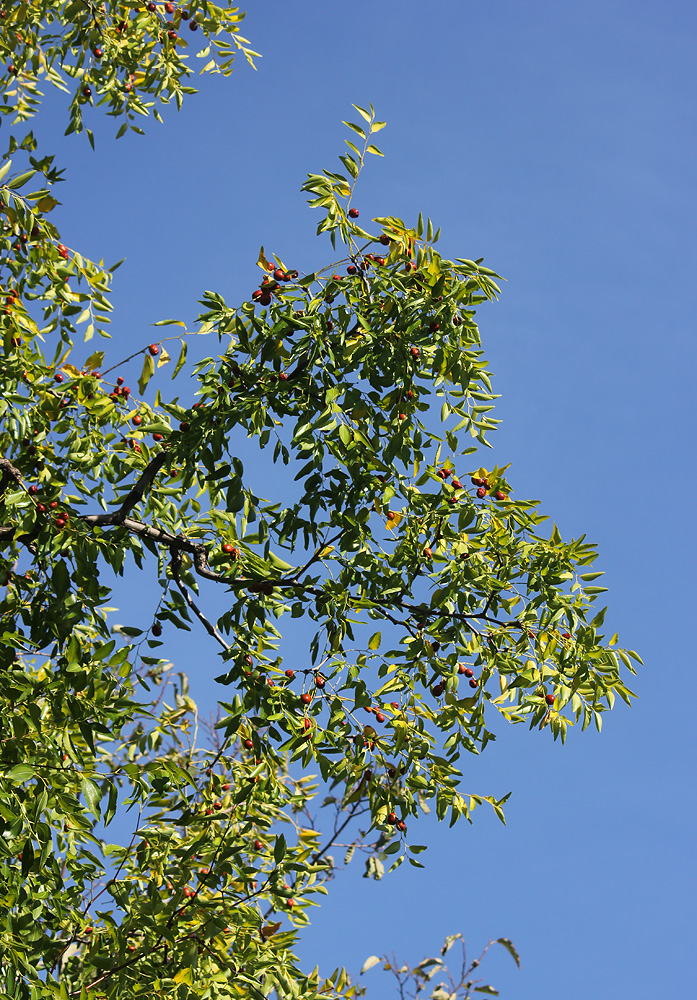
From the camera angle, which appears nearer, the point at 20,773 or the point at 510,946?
the point at 20,773

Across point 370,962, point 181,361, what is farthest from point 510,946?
point 181,361

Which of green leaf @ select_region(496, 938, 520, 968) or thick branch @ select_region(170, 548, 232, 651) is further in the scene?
green leaf @ select_region(496, 938, 520, 968)

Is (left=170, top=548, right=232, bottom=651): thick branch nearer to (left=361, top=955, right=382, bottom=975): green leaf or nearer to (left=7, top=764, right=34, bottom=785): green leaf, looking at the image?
(left=7, top=764, right=34, bottom=785): green leaf

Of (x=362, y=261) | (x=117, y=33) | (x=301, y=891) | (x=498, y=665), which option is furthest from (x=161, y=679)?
(x=117, y=33)

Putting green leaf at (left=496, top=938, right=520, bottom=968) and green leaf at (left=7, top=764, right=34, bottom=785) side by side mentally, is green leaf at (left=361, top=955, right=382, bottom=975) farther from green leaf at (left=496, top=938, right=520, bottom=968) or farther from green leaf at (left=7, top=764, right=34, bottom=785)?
green leaf at (left=7, top=764, right=34, bottom=785)

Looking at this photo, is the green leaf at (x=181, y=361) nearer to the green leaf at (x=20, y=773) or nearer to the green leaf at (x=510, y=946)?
the green leaf at (x=20, y=773)

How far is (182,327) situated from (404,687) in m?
2.15

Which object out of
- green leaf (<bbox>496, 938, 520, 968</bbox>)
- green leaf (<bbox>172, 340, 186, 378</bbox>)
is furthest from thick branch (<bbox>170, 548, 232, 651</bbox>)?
green leaf (<bbox>496, 938, 520, 968</bbox>)

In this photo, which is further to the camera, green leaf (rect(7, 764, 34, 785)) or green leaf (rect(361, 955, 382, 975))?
green leaf (rect(361, 955, 382, 975))

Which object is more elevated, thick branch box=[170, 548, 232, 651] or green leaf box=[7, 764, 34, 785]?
thick branch box=[170, 548, 232, 651]

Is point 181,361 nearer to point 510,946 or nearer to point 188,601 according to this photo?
point 188,601

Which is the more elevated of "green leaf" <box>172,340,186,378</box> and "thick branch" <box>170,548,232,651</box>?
"green leaf" <box>172,340,186,378</box>

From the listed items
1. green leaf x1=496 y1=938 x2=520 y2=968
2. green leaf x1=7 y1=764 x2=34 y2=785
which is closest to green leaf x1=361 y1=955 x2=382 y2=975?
green leaf x1=496 y1=938 x2=520 y2=968

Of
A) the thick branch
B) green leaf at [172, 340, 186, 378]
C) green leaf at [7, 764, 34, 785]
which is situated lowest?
green leaf at [7, 764, 34, 785]
